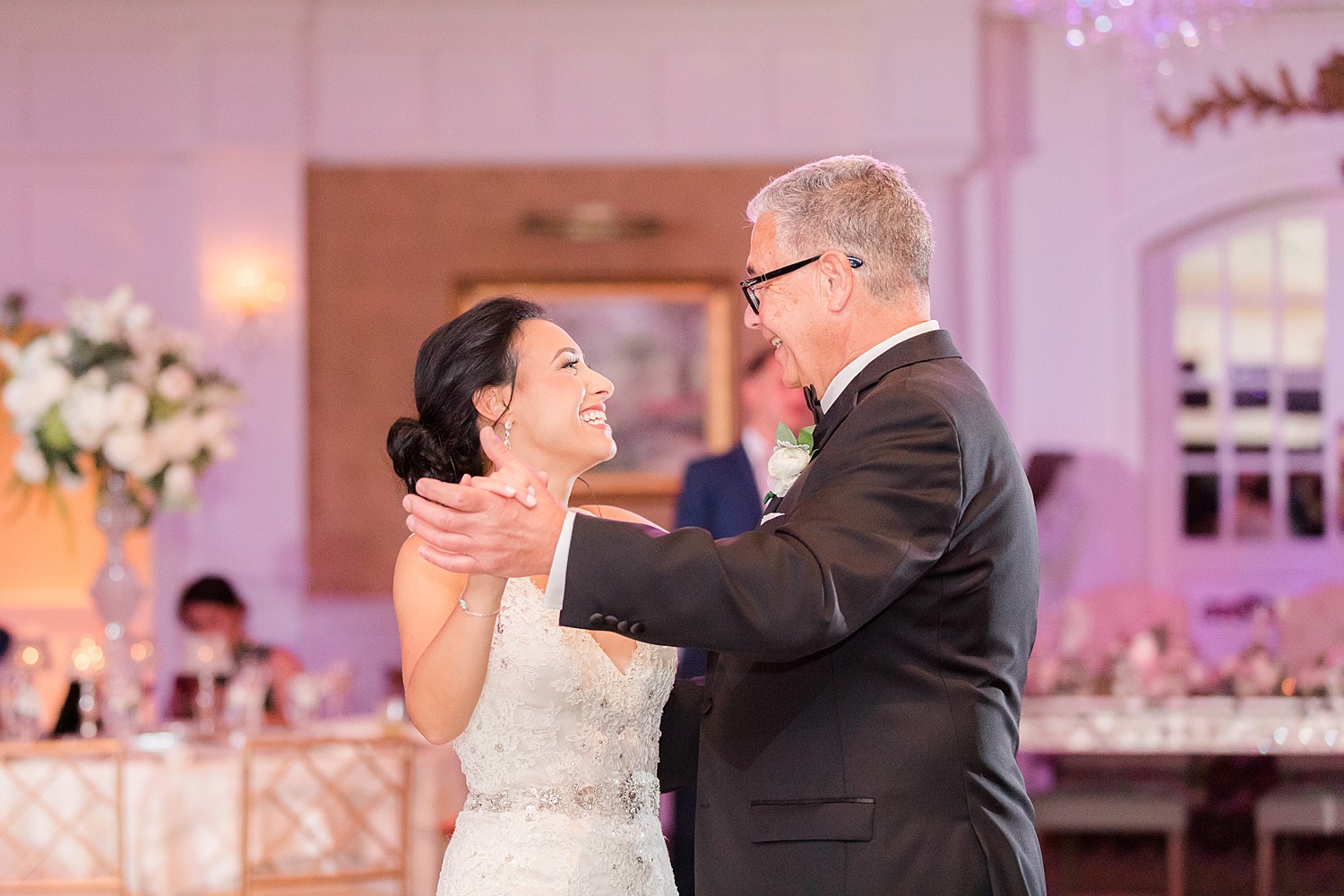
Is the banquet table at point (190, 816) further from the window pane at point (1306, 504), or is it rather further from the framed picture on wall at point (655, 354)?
the window pane at point (1306, 504)

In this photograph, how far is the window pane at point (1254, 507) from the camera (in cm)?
749

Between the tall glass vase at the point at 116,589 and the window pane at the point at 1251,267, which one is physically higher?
the window pane at the point at 1251,267

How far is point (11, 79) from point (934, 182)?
4808mm

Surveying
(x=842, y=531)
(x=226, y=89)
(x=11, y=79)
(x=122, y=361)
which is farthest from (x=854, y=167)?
(x=11, y=79)

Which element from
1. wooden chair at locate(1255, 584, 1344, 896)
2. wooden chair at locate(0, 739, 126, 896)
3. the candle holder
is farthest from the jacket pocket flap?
wooden chair at locate(1255, 584, 1344, 896)

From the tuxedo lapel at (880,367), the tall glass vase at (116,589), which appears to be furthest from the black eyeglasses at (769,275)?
the tall glass vase at (116,589)

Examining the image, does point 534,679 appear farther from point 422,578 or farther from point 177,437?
point 177,437

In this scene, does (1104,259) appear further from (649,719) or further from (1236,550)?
(649,719)

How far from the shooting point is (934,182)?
7492mm

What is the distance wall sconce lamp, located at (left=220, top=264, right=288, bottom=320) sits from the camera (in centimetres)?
735

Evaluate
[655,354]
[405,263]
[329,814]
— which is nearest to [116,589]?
[329,814]

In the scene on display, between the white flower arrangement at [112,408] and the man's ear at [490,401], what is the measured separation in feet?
7.16

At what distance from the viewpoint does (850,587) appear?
179 centimetres

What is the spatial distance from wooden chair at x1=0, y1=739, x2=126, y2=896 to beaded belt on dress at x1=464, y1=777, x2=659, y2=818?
1775mm
